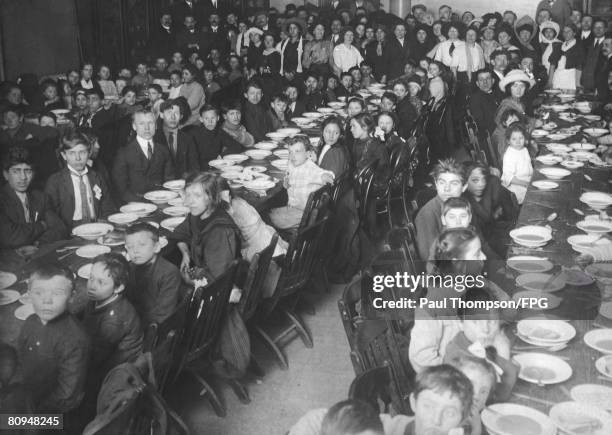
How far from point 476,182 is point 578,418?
102 inches

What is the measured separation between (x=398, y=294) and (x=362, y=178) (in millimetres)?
1651

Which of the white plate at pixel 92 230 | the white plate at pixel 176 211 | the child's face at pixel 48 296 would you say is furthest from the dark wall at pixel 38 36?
the child's face at pixel 48 296

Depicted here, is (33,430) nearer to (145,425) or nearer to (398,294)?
(145,425)

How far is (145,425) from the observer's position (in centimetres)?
245

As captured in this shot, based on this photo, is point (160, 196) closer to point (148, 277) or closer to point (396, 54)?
point (148, 277)

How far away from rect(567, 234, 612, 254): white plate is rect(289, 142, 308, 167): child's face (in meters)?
2.06

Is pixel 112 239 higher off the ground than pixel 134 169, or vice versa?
pixel 134 169

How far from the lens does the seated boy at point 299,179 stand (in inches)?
209

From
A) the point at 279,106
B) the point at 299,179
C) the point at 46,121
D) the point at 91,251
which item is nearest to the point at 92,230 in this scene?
the point at 91,251

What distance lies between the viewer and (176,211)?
4605 millimetres

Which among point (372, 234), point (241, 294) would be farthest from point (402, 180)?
point (241, 294)

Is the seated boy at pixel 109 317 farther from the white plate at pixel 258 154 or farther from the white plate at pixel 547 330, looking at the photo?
the white plate at pixel 258 154

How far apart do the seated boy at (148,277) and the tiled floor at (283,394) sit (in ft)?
1.98

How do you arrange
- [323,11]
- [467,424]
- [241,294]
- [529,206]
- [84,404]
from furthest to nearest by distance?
[323,11] < [529,206] < [241,294] < [84,404] < [467,424]
